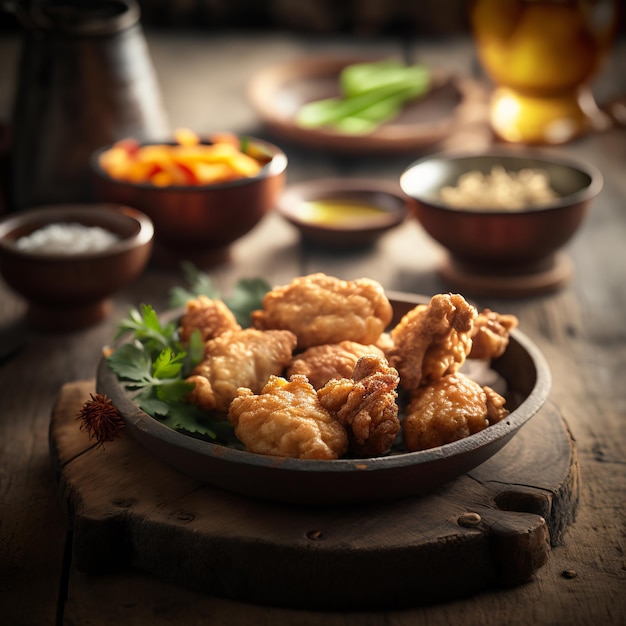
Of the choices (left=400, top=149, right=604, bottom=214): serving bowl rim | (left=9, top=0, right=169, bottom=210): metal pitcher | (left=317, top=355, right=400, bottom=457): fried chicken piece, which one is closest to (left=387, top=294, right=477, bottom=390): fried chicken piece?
(left=317, top=355, right=400, bottom=457): fried chicken piece

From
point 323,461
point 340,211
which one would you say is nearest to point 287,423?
point 323,461

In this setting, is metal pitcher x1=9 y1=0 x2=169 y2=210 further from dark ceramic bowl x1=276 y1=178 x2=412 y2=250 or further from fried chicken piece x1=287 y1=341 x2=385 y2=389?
fried chicken piece x1=287 y1=341 x2=385 y2=389

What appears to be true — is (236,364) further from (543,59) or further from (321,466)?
(543,59)

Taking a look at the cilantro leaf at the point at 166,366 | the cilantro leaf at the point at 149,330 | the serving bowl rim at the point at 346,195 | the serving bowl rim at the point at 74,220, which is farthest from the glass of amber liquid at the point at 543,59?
the cilantro leaf at the point at 166,366

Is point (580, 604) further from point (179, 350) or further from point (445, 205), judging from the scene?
point (445, 205)

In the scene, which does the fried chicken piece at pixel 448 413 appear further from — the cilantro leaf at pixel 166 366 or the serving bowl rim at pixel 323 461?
the cilantro leaf at pixel 166 366
